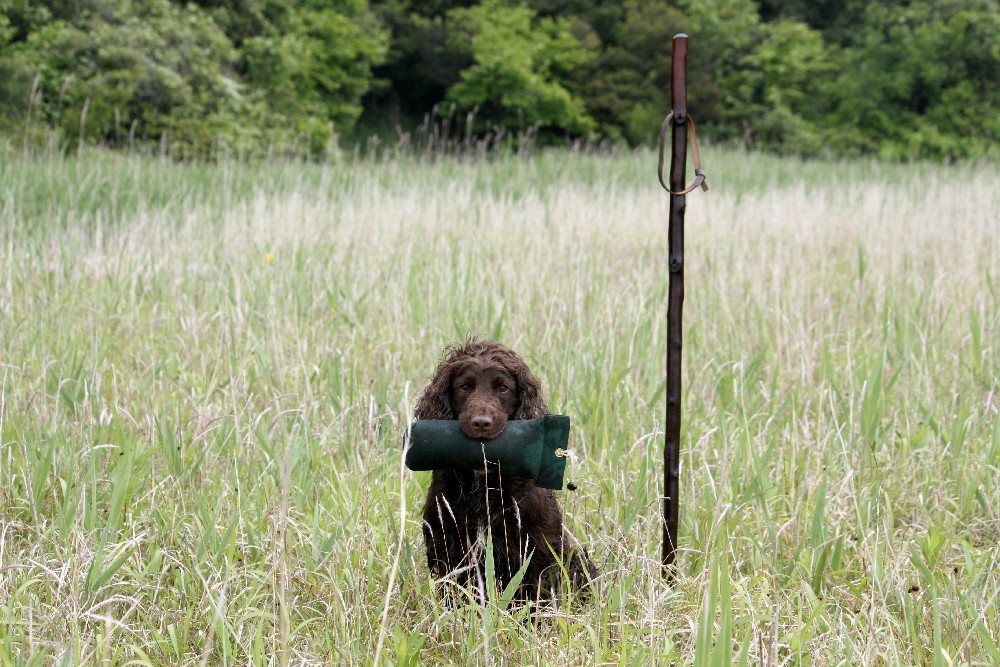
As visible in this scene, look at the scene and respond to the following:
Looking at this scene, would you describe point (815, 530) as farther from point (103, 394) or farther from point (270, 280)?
point (270, 280)

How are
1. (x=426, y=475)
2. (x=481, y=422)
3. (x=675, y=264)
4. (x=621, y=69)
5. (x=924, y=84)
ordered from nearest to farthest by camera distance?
(x=481, y=422)
(x=675, y=264)
(x=426, y=475)
(x=924, y=84)
(x=621, y=69)

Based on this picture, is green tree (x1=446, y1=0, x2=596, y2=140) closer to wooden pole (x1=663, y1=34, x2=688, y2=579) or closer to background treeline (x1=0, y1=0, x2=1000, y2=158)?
background treeline (x1=0, y1=0, x2=1000, y2=158)

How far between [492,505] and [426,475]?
77 cm

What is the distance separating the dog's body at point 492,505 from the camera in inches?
87.8

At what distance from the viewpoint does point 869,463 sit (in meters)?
3.06

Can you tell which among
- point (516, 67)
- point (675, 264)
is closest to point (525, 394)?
point (675, 264)

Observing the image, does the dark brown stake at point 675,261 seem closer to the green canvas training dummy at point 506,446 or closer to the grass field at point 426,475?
the grass field at point 426,475

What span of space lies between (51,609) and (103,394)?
1469 mm

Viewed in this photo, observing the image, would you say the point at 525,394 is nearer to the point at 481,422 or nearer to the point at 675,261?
the point at 481,422

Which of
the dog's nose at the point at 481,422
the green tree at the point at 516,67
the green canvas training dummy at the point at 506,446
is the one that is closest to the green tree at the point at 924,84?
the green tree at the point at 516,67

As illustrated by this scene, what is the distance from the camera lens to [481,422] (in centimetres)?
202

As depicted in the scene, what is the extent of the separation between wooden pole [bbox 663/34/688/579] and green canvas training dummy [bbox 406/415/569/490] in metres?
0.30

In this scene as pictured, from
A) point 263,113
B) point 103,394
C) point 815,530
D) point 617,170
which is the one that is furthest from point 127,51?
point 815,530

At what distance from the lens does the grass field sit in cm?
212
